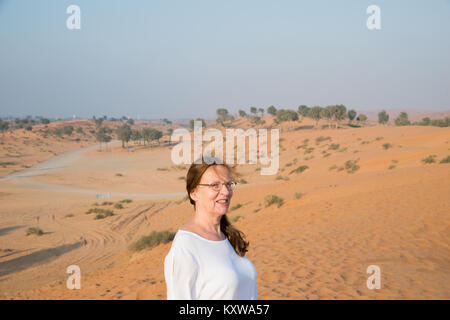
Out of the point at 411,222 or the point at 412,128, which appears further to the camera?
the point at 412,128

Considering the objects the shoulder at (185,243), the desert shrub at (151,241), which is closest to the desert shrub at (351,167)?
the desert shrub at (151,241)

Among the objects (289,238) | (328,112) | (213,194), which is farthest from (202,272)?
(328,112)

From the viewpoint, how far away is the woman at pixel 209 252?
1.81 meters

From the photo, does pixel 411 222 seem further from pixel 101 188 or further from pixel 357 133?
pixel 357 133

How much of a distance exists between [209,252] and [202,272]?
0.12m

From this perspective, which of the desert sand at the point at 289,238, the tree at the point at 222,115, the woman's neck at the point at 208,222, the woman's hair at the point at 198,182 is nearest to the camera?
the woman's neck at the point at 208,222

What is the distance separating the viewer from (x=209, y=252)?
1.95 m

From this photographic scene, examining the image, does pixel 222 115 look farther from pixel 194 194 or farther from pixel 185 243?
pixel 185 243

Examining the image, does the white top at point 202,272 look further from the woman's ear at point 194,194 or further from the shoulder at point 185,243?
the woman's ear at point 194,194

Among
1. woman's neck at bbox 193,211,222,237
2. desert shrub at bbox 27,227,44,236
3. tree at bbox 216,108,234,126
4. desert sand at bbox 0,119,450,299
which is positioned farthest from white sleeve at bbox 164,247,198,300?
tree at bbox 216,108,234,126

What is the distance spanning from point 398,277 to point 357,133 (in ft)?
146

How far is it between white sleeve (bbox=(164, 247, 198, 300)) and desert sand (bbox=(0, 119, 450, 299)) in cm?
483
